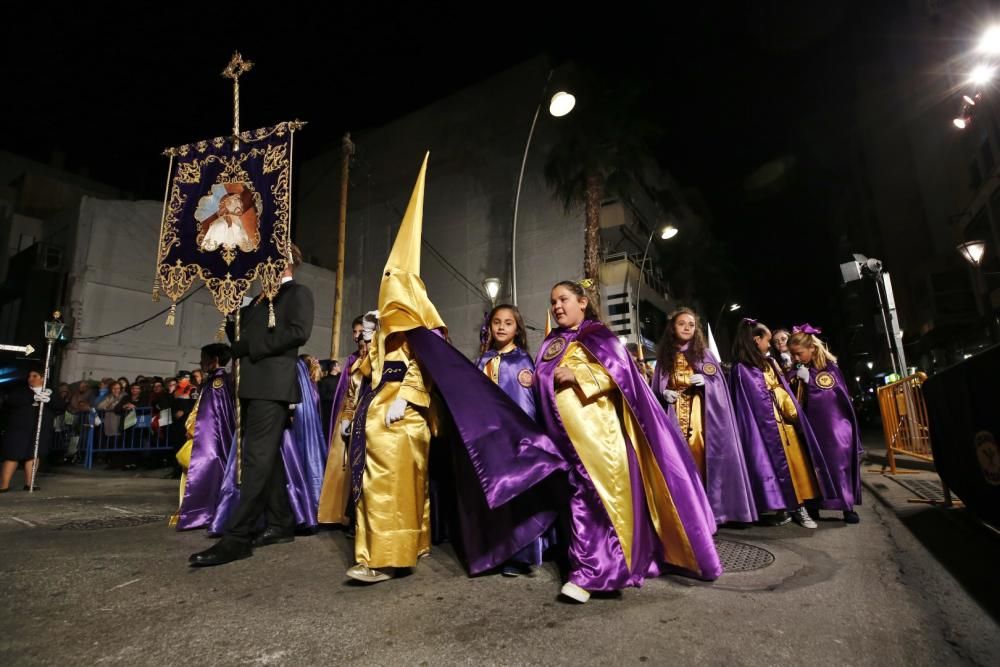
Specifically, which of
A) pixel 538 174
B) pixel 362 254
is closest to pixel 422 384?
pixel 538 174

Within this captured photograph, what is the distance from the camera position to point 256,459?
A: 11.8 feet

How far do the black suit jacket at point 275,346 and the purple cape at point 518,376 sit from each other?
1421 mm

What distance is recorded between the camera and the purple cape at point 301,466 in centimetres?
423

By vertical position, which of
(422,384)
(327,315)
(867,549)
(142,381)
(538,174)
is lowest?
(867,549)

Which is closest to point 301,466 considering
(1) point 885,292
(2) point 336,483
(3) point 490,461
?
(2) point 336,483

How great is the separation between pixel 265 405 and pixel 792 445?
4.67 meters

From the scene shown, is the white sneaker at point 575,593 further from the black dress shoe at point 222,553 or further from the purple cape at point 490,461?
→ the black dress shoe at point 222,553

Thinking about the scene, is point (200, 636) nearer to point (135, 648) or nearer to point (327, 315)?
point (135, 648)

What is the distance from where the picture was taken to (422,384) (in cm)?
333

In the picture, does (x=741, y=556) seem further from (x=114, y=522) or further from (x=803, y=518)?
(x=114, y=522)

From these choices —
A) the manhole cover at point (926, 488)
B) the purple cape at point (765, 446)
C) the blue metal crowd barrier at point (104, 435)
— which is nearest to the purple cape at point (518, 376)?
the purple cape at point (765, 446)

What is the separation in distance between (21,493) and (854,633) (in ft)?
31.7

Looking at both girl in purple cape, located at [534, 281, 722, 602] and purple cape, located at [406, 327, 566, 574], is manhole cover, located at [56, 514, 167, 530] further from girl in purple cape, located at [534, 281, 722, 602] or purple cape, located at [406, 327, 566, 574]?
girl in purple cape, located at [534, 281, 722, 602]

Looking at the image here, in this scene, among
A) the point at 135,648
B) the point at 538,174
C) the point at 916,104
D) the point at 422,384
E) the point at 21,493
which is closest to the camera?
the point at 135,648
